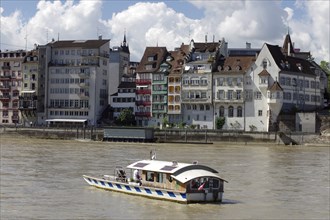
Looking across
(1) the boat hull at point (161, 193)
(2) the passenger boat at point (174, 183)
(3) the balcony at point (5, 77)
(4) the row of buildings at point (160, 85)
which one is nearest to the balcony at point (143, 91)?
(4) the row of buildings at point (160, 85)

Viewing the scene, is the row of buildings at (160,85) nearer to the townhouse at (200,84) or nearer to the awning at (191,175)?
the townhouse at (200,84)

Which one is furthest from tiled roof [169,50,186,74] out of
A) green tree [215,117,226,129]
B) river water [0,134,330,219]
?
river water [0,134,330,219]

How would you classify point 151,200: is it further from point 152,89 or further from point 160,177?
point 152,89

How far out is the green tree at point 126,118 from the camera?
12694 centimetres

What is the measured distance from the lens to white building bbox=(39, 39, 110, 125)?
134 m

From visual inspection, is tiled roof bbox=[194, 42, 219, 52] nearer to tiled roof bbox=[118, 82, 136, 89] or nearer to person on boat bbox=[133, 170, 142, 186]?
tiled roof bbox=[118, 82, 136, 89]

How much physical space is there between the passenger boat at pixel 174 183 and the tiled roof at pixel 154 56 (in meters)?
84.1

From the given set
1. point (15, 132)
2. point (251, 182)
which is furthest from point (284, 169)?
point (15, 132)

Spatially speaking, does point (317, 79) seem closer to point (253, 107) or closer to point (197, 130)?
point (253, 107)

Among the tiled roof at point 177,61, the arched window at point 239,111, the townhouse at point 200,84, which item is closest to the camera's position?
the arched window at point 239,111

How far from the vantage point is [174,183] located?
4134cm

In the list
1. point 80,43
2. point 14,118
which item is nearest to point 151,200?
point 80,43

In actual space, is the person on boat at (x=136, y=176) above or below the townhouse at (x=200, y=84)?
below

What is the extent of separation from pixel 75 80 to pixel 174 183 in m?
96.0
